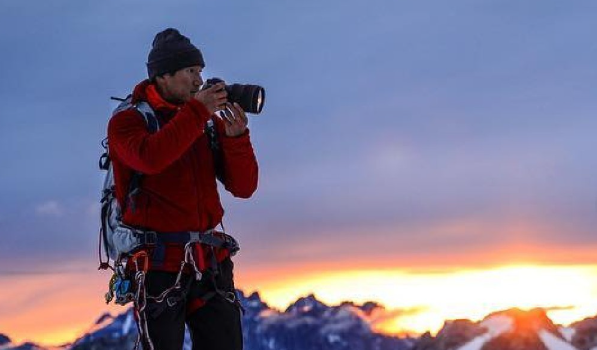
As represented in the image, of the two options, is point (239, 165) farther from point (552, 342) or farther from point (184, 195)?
point (552, 342)

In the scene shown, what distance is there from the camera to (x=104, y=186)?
30.7ft

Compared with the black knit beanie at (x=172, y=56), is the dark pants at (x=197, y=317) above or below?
below

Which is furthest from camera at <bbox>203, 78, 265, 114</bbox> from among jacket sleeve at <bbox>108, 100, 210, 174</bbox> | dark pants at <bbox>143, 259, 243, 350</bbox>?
dark pants at <bbox>143, 259, 243, 350</bbox>

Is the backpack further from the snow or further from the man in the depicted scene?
the snow

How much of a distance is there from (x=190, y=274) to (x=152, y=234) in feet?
1.64

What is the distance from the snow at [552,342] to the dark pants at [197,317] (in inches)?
5928

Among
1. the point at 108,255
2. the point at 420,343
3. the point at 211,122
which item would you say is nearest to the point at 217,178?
the point at 211,122

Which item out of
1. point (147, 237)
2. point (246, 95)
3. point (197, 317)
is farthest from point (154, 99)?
point (197, 317)

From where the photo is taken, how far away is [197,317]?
9.26m

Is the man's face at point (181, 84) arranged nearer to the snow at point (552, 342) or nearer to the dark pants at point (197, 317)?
the dark pants at point (197, 317)

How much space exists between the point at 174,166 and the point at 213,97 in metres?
0.71

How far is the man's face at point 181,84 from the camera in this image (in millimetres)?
9273

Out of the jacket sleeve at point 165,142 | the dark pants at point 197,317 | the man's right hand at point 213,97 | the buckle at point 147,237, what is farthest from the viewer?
the dark pants at point 197,317

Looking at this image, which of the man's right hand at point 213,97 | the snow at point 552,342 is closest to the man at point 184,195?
the man's right hand at point 213,97
